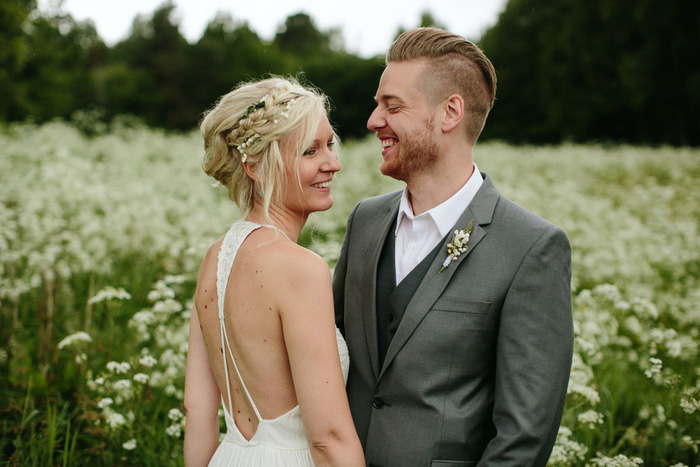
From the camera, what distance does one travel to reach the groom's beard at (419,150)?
2514 millimetres

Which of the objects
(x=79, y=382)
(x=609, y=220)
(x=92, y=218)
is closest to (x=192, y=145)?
(x=92, y=218)

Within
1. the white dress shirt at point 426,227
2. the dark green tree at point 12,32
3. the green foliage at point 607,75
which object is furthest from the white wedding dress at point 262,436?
the green foliage at point 607,75

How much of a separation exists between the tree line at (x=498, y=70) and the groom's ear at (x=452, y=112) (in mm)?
15605

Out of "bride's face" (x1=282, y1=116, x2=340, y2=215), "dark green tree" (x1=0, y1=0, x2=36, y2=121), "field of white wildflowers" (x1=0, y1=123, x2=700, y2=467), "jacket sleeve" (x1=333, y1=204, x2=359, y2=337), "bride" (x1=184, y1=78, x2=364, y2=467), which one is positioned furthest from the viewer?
"dark green tree" (x1=0, y1=0, x2=36, y2=121)

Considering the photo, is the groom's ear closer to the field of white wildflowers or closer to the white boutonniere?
the white boutonniere

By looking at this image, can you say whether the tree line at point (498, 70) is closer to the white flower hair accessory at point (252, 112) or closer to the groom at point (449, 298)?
the white flower hair accessory at point (252, 112)

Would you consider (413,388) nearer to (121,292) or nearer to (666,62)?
(121,292)

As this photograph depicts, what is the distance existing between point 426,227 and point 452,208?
15 cm

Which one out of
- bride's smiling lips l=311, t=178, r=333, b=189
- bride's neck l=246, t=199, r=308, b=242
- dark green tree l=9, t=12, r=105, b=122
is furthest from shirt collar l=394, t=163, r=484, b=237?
dark green tree l=9, t=12, r=105, b=122

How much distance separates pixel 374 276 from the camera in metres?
2.46

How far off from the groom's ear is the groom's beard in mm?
72

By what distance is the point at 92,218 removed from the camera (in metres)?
6.50

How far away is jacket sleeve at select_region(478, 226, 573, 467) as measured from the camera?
2027mm

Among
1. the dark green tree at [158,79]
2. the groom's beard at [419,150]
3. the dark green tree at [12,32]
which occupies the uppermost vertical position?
the dark green tree at [158,79]
